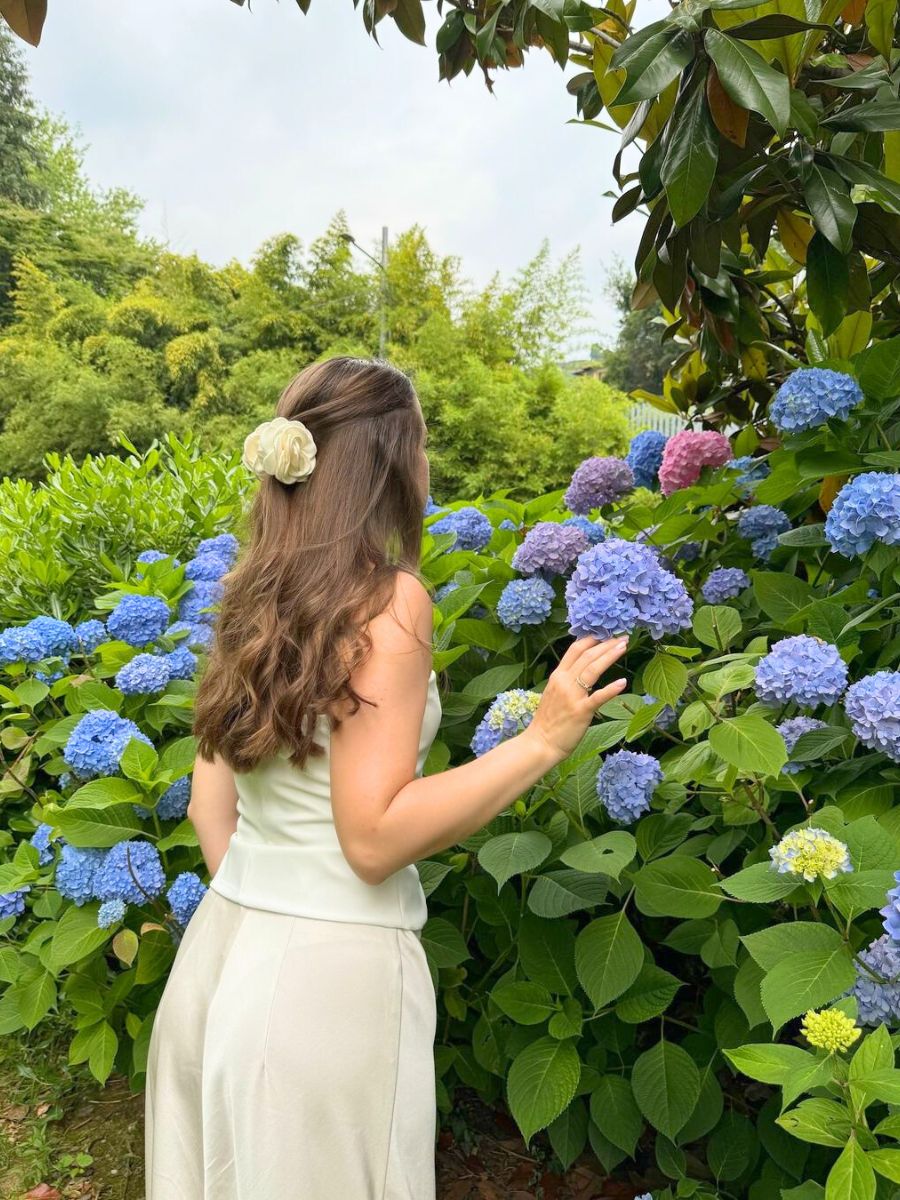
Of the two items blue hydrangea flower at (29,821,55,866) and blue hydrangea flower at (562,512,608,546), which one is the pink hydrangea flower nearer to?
blue hydrangea flower at (562,512,608,546)

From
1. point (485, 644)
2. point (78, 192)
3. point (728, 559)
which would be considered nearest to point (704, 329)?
point (728, 559)

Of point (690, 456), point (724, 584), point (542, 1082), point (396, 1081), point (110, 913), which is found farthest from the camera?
point (690, 456)

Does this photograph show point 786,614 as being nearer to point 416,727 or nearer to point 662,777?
point 662,777

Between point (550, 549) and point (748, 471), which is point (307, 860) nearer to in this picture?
point (550, 549)

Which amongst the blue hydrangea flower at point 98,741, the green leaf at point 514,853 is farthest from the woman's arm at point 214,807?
the green leaf at point 514,853

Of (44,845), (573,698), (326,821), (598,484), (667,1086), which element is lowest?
(667,1086)

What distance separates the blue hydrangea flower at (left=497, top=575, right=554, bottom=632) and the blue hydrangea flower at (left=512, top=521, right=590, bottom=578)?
0.11 feet

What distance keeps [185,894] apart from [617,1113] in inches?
34.2

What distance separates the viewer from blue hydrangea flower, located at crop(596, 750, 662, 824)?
52.8 inches

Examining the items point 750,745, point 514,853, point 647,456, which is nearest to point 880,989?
point 750,745

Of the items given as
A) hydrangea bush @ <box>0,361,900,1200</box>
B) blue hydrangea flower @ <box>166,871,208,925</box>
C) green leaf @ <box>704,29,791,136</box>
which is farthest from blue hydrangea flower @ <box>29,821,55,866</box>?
green leaf @ <box>704,29,791,136</box>

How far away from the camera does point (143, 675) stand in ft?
6.21

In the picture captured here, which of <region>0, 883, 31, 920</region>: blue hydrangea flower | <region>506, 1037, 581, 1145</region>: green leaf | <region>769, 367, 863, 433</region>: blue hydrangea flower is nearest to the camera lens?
<region>506, 1037, 581, 1145</region>: green leaf

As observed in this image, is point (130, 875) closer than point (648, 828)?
No
